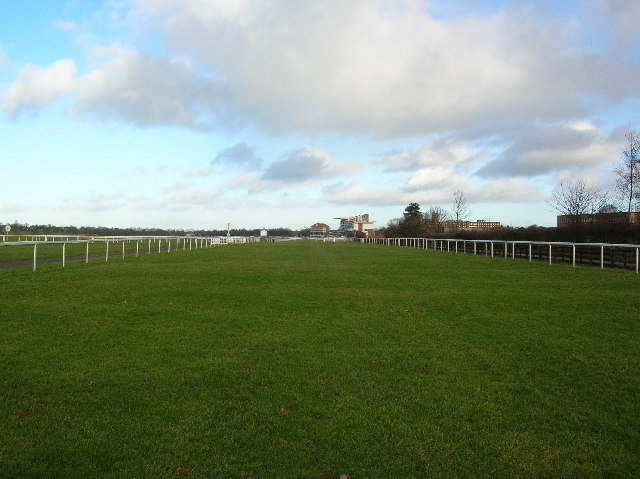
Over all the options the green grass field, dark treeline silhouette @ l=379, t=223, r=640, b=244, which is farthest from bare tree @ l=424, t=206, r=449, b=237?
the green grass field

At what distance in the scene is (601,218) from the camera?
33.3 m

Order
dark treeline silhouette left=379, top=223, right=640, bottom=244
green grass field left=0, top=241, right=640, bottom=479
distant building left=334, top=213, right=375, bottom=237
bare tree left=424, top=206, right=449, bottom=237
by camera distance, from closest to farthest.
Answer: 1. green grass field left=0, top=241, right=640, bottom=479
2. dark treeline silhouette left=379, top=223, right=640, bottom=244
3. bare tree left=424, top=206, right=449, bottom=237
4. distant building left=334, top=213, right=375, bottom=237

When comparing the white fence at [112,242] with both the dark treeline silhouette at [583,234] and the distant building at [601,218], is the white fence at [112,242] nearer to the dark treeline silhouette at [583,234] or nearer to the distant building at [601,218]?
the dark treeline silhouette at [583,234]

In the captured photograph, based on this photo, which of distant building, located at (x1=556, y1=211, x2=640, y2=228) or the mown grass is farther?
distant building, located at (x1=556, y1=211, x2=640, y2=228)

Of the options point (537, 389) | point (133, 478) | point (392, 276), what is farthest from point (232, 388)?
point (392, 276)

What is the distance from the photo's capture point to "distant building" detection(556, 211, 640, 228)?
29402mm

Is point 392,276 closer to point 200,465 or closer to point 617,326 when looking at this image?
point 617,326

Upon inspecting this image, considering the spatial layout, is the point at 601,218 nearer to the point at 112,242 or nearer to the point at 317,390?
the point at 317,390

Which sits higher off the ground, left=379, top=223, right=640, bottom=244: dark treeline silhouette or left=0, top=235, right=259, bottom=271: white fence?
left=379, top=223, right=640, bottom=244: dark treeline silhouette

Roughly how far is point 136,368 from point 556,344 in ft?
17.3

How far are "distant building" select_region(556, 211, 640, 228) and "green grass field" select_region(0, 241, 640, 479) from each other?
22.9 meters

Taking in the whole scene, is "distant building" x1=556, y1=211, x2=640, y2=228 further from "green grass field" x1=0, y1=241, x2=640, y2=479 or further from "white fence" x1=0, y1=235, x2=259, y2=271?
"white fence" x1=0, y1=235, x2=259, y2=271

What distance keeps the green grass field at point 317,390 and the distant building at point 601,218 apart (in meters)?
22.9

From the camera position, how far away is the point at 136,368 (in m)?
5.46
